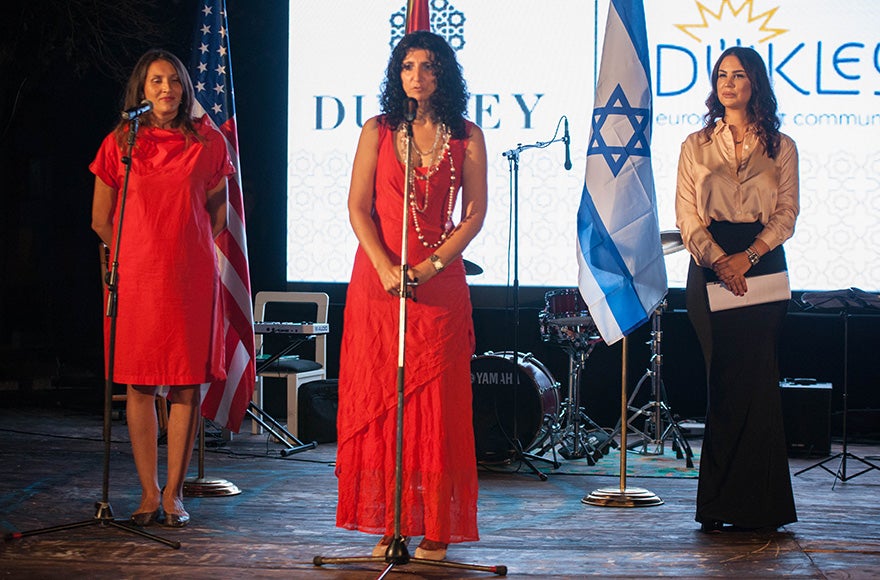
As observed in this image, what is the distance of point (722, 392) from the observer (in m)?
3.65

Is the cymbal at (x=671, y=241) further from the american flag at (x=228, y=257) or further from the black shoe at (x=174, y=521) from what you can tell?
the black shoe at (x=174, y=521)

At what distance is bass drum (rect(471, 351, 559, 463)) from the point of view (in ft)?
17.4

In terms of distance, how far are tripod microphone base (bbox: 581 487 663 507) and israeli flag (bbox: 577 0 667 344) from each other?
26.8 inches

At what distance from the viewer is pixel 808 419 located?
18.6ft

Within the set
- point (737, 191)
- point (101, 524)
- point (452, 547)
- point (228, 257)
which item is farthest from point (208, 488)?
point (737, 191)

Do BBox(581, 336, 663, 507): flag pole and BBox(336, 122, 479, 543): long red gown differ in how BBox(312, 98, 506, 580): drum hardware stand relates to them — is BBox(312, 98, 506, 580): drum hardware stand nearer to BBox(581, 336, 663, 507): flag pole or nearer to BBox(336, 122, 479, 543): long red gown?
BBox(336, 122, 479, 543): long red gown

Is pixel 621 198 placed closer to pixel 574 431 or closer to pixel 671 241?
pixel 671 241

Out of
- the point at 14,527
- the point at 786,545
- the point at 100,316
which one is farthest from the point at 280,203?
the point at 786,545

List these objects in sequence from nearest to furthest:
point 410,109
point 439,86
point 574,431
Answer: point 410,109
point 439,86
point 574,431

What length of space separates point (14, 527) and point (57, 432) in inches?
113

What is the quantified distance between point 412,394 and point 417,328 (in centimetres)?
19

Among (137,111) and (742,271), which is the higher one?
(137,111)

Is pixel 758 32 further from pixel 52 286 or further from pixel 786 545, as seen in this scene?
pixel 52 286

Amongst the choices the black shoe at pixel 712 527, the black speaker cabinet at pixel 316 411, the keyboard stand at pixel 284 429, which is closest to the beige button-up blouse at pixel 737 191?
the black shoe at pixel 712 527
